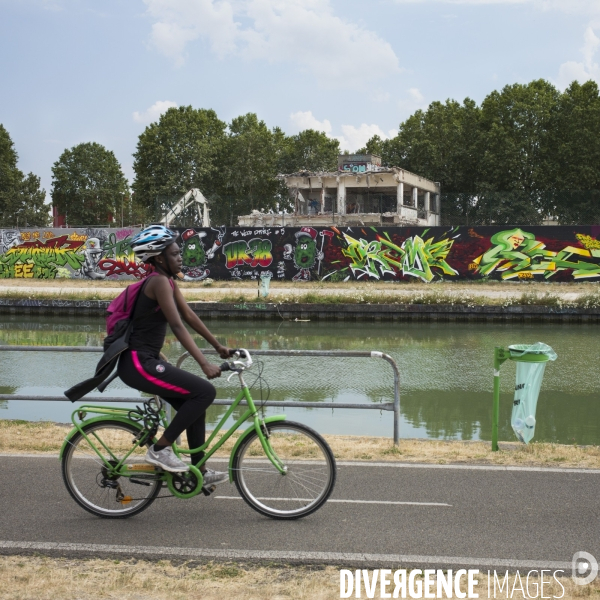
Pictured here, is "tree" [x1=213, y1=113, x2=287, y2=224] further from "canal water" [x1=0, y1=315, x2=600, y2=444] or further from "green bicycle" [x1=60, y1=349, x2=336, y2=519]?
"green bicycle" [x1=60, y1=349, x2=336, y2=519]

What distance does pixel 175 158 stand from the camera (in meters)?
75.2

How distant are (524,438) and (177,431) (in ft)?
13.8

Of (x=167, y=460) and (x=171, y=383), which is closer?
(x=171, y=383)

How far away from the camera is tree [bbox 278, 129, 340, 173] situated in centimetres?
7869

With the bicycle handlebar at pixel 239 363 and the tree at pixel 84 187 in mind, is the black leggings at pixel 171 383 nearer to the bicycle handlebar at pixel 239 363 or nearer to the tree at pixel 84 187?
the bicycle handlebar at pixel 239 363

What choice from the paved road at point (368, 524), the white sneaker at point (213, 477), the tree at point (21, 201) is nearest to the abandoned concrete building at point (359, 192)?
the tree at point (21, 201)

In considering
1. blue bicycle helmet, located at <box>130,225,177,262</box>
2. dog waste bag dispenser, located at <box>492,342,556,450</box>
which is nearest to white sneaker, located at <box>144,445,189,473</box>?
blue bicycle helmet, located at <box>130,225,177,262</box>

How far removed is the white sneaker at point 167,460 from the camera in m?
5.24

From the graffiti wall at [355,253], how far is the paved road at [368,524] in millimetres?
25649

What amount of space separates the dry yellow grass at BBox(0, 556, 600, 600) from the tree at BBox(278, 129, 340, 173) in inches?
2906

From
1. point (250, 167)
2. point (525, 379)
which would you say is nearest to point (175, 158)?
point (250, 167)

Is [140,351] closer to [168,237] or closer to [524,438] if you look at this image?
[168,237]

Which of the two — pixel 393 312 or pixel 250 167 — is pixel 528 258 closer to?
pixel 393 312

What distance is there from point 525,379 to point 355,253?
24.9 metres
